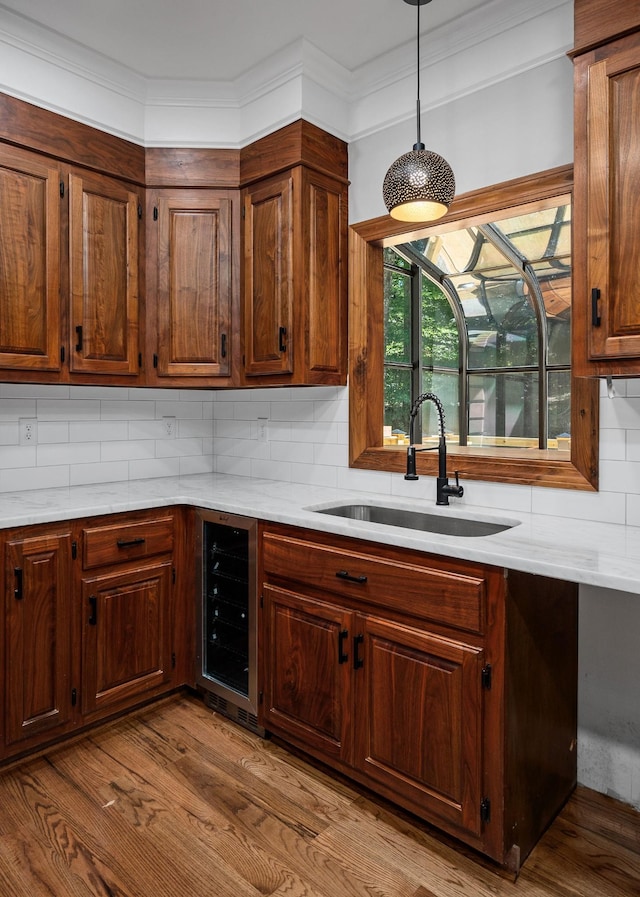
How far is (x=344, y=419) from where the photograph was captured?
2.81m

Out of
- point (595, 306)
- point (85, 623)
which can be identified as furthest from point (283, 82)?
point (85, 623)

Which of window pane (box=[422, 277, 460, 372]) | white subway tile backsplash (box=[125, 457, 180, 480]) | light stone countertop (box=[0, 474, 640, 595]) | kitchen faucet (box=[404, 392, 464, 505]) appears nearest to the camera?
light stone countertop (box=[0, 474, 640, 595])

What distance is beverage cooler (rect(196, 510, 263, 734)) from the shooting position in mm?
2375

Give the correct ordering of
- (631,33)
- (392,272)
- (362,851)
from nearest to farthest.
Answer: (631,33) → (362,851) → (392,272)

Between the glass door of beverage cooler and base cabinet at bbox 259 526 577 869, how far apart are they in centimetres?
19

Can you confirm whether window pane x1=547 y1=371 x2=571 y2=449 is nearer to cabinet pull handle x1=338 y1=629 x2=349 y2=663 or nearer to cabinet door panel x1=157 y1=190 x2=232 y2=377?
cabinet door panel x1=157 y1=190 x2=232 y2=377

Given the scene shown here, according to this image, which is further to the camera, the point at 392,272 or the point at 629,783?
the point at 392,272

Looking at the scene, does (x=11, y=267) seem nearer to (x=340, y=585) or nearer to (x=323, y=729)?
(x=340, y=585)

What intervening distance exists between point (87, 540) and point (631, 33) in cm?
243

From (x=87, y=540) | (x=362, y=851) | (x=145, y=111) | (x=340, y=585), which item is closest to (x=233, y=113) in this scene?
(x=145, y=111)

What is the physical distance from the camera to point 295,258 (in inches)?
100

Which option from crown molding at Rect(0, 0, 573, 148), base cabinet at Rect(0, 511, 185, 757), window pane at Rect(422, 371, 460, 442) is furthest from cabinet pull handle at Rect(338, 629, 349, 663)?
window pane at Rect(422, 371, 460, 442)

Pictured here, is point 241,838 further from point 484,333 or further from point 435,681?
point 484,333

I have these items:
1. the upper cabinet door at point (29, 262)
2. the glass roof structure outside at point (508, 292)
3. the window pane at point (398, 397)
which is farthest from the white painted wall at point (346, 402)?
the glass roof structure outside at point (508, 292)
